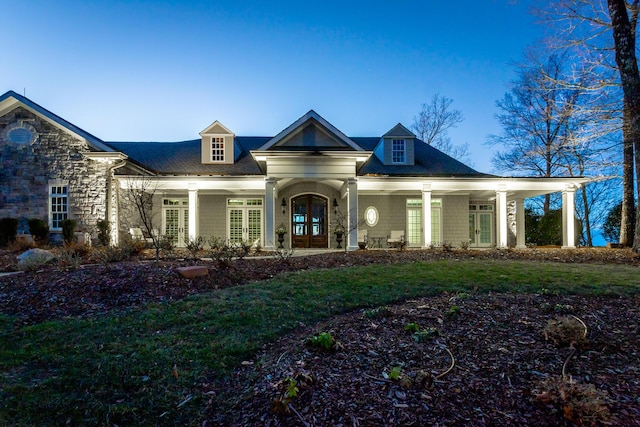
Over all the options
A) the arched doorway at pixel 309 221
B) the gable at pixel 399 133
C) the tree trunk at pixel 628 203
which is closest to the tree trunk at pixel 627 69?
the tree trunk at pixel 628 203

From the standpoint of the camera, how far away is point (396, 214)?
16.1 meters

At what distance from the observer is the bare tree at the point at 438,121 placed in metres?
25.7

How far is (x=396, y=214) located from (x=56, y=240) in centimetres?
1356

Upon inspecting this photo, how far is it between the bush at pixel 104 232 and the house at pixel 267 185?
31 cm

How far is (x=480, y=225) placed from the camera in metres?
17.0

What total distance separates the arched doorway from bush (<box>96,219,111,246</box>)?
707 cm

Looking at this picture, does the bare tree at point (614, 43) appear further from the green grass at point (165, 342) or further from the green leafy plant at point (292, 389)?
the green leafy plant at point (292, 389)

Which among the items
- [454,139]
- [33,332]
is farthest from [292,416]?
[454,139]

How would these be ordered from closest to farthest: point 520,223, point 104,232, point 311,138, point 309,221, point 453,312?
point 453,312 < point 104,232 < point 311,138 < point 309,221 < point 520,223

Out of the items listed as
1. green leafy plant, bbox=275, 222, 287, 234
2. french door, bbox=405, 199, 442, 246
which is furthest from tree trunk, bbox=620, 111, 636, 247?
green leafy plant, bbox=275, 222, 287, 234

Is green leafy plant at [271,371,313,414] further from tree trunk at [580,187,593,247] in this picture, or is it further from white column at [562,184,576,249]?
tree trunk at [580,187,593,247]

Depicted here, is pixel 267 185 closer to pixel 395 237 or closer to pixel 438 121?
pixel 395 237

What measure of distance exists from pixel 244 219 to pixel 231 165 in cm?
252

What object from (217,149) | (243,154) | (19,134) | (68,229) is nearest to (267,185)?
(217,149)
